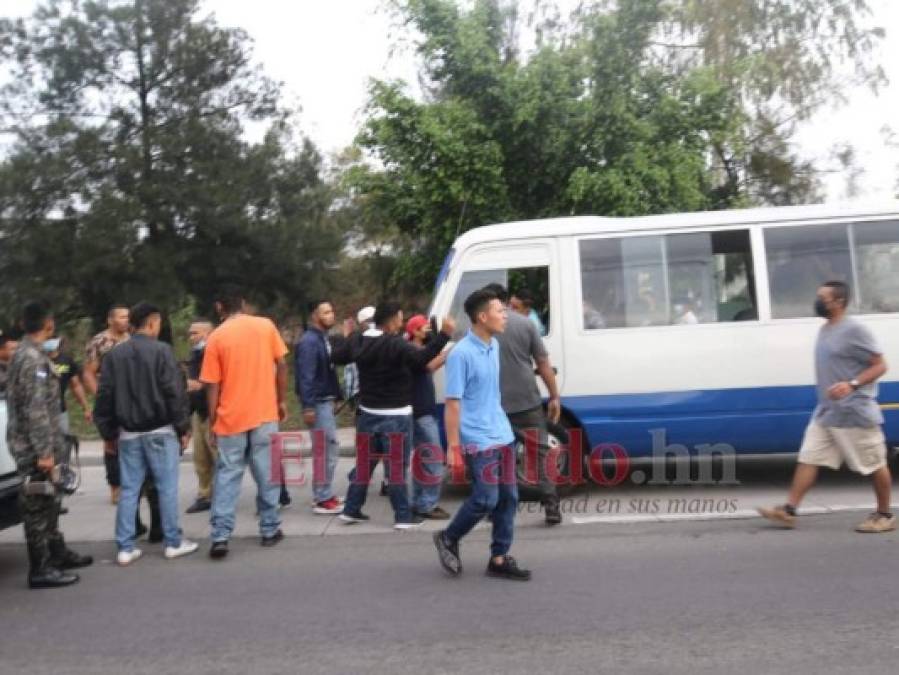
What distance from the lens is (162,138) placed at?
865 inches

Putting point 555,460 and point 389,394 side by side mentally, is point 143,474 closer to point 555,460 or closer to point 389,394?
point 389,394

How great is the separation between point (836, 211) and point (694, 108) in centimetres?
627

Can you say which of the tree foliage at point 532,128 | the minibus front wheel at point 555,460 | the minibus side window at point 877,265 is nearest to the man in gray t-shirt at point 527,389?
the minibus front wheel at point 555,460

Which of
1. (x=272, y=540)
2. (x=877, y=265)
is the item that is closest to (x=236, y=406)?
(x=272, y=540)

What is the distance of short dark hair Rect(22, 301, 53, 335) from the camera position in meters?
5.76

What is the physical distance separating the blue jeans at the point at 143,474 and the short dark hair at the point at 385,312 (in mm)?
1722

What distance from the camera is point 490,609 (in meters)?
4.93

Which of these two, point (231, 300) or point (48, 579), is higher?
point (231, 300)

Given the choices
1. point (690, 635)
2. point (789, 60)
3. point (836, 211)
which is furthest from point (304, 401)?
point (789, 60)

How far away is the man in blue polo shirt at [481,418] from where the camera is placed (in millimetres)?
5219

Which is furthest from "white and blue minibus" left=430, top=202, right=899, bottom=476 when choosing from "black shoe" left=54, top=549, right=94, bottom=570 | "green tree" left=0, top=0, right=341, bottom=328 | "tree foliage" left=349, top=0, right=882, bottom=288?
"green tree" left=0, top=0, right=341, bottom=328

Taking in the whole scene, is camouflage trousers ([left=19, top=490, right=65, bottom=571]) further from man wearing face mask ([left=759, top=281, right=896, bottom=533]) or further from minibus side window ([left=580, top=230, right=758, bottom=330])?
man wearing face mask ([left=759, top=281, right=896, bottom=533])

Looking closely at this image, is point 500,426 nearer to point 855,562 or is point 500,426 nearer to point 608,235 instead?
point 855,562

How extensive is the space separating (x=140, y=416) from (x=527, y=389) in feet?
9.04
